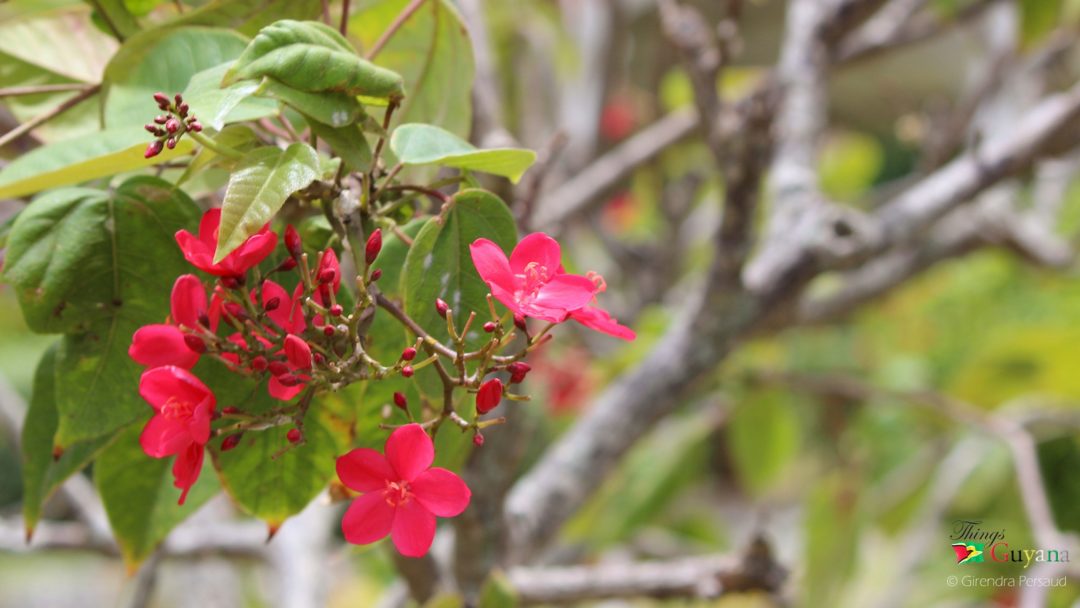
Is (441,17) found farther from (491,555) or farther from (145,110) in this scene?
(491,555)

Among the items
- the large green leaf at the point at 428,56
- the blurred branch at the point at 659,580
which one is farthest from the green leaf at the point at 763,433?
the large green leaf at the point at 428,56

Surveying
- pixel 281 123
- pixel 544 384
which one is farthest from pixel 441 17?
pixel 544 384

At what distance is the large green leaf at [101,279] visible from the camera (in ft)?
1.01

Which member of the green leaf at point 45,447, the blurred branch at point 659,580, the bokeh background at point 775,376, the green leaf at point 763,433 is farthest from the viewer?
the green leaf at point 763,433

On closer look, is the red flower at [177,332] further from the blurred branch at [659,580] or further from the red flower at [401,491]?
the blurred branch at [659,580]

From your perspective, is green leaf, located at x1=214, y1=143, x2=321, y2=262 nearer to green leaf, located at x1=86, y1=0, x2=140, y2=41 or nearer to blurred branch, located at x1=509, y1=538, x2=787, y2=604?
green leaf, located at x1=86, y1=0, x2=140, y2=41

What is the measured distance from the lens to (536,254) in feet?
0.99

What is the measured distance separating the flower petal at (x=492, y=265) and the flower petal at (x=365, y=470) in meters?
0.07

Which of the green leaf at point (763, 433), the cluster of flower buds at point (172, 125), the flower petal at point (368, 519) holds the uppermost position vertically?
the cluster of flower buds at point (172, 125)

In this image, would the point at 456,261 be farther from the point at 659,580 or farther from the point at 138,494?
the point at 659,580

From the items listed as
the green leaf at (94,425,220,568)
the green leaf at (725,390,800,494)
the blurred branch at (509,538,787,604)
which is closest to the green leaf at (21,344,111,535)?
the green leaf at (94,425,220,568)

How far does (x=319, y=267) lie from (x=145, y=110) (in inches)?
4.6

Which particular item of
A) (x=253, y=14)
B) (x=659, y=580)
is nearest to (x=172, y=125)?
(x=253, y=14)

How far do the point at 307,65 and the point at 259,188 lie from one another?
4 cm
